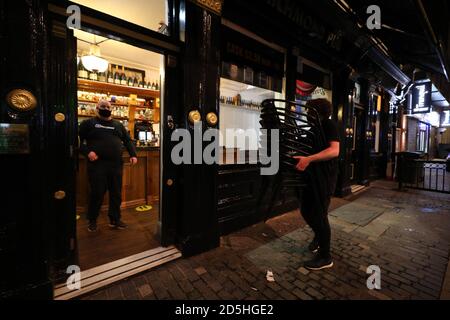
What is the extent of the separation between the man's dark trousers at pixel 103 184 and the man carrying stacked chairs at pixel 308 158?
7.80 feet

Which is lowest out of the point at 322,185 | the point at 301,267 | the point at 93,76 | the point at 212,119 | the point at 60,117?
the point at 301,267

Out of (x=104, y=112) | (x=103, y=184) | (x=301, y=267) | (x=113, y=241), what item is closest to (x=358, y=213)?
(x=301, y=267)

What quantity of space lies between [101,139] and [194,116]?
4.87ft

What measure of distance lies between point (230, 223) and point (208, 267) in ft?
3.32

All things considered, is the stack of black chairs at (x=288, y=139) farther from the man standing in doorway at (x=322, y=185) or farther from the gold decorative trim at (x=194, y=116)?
the gold decorative trim at (x=194, y=116)

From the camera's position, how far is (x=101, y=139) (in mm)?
3273

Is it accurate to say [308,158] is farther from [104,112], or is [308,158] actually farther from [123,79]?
[123,79]

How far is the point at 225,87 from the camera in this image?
16.1 ft

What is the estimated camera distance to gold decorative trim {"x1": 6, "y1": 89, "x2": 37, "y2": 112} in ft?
5.74

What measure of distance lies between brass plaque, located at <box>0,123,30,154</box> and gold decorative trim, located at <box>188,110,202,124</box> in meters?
1.53

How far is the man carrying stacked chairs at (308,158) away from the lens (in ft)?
6.79

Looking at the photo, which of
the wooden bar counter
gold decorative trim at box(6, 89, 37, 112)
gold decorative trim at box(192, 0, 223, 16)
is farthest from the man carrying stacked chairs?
the wooden bar counter
